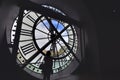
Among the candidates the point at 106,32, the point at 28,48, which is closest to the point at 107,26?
the point at 106,32

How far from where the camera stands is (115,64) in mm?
3518

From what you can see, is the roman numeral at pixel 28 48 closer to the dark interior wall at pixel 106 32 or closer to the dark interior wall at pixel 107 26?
the dark interior wall at pixel 106 32

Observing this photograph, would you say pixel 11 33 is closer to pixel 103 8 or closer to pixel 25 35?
pixel 25 35

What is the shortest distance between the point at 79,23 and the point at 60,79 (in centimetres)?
81

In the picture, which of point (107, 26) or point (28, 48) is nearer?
point (28, 48)

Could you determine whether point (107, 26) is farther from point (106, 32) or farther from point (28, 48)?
point (28, 48)

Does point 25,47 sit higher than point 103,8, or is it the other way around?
point 103,8

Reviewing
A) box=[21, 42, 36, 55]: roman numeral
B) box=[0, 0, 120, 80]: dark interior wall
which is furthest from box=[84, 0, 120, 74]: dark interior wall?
box=[21, 42, 36, 55]: roman numeral

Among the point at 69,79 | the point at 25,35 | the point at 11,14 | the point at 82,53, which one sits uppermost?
the point at 11,14

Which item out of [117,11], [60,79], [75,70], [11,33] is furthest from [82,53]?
[11,33]

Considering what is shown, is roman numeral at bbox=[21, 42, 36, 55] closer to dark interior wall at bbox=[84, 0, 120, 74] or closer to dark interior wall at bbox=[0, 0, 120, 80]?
dark interior wall at bbox=[0, 0, 120, 80]

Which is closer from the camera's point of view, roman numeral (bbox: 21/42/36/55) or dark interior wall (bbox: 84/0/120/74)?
roman numeral (bbox: 21/42/36/55)

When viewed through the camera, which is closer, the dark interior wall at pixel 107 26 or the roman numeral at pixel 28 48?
the roman numeral at pixel 28 48

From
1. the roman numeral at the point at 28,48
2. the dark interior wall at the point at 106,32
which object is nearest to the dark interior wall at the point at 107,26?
the dark interior wall at the point at 106,32
